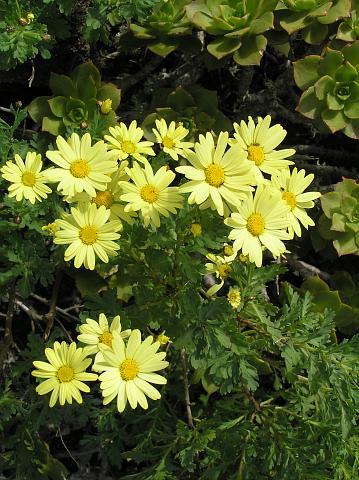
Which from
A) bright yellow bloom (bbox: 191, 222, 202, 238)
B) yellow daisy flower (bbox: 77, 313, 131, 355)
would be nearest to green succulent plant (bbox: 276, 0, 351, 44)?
bright yellow bloom (bbox: 191, 222, 202, 238)

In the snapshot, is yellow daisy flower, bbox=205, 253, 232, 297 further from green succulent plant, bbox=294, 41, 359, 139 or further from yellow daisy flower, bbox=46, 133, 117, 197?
green succulent plant, bbox=294, 41, 359, 139

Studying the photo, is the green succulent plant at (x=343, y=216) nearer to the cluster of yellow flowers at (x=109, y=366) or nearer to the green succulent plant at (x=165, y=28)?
the green succulent plant at (x=165, y=28)

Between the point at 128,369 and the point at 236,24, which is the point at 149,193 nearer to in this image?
the point at 128,369

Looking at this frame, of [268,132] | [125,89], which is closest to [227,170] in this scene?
[268,132]

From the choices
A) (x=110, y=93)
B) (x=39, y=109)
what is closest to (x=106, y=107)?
(x=110, y=93)

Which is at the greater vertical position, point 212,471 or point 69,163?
point 69,163

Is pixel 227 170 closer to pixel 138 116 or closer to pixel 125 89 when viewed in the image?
pixel 138 116
